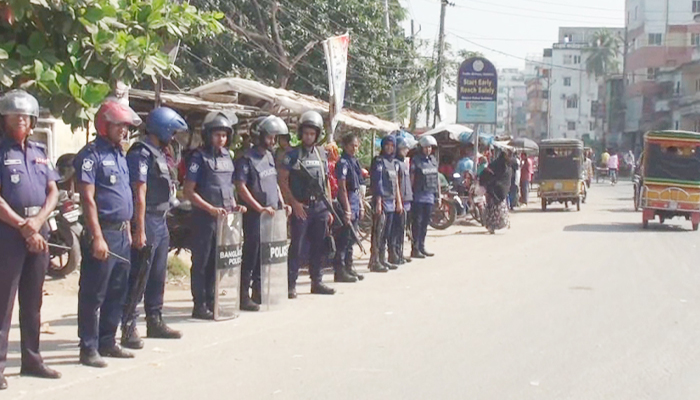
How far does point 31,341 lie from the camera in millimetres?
6844

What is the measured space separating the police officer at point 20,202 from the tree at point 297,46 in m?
18.9

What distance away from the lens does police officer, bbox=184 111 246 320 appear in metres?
9.21

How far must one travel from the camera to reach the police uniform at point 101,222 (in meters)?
7.22

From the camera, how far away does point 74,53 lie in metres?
7.42

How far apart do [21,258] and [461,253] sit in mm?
10793

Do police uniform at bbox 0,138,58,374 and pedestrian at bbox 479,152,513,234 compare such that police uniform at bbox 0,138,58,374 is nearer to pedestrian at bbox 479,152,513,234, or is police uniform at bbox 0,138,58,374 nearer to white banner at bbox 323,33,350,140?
white banner at bbox 323,33,350,140

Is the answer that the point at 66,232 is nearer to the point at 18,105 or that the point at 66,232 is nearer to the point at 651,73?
the point at 18,105

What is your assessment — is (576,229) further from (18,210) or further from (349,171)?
(18,210)

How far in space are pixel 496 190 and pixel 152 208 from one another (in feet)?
42.2

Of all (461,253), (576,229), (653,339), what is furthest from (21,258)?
(576,229)

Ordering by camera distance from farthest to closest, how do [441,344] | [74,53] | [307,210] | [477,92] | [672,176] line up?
[477,92] → [672,176] → [307,210] → [441,344] → [74,53]

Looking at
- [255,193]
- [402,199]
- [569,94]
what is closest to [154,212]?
[255,193]

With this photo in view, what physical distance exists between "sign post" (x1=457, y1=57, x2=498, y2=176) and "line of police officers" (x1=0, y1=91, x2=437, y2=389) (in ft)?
49.2

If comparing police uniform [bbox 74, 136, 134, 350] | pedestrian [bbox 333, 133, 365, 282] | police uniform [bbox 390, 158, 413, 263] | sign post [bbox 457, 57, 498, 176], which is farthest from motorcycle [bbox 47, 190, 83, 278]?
sign post [bbox 457, 57, 498, 176]
